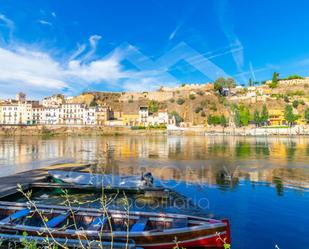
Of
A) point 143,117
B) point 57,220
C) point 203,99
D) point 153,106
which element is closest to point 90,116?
point 143,117

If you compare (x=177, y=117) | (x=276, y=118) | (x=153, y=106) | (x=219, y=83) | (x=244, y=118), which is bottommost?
(x=244, y=118)

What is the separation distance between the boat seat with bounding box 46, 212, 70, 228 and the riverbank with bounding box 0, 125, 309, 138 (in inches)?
4608

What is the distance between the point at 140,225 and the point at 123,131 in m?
126

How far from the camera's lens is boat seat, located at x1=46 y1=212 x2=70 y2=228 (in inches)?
372

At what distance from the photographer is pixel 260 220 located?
45.5 feet

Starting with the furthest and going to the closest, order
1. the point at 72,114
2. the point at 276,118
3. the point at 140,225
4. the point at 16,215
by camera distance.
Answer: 1. the point at 276,118
2. the point at 72,114
3. the point at 16,215
4. the point at 140,225

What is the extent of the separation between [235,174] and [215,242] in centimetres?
1787

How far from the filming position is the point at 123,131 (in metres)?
135

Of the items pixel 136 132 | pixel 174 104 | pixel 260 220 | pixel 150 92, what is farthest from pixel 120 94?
pixel 260 220

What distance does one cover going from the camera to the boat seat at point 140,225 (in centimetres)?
941

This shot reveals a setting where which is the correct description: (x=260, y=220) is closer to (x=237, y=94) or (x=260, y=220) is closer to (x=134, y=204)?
(x=134, y=204)

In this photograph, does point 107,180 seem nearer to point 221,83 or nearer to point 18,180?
point 18,180

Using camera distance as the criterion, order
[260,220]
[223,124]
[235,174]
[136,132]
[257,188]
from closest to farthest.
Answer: [260,220]
[257,188]
[235,174]
[136,132]
[223,124]

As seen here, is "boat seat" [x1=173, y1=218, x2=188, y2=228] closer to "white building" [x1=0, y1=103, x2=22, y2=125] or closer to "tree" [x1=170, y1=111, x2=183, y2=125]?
"tree" [x1=170, y1=111, x2=183, y2=125]
